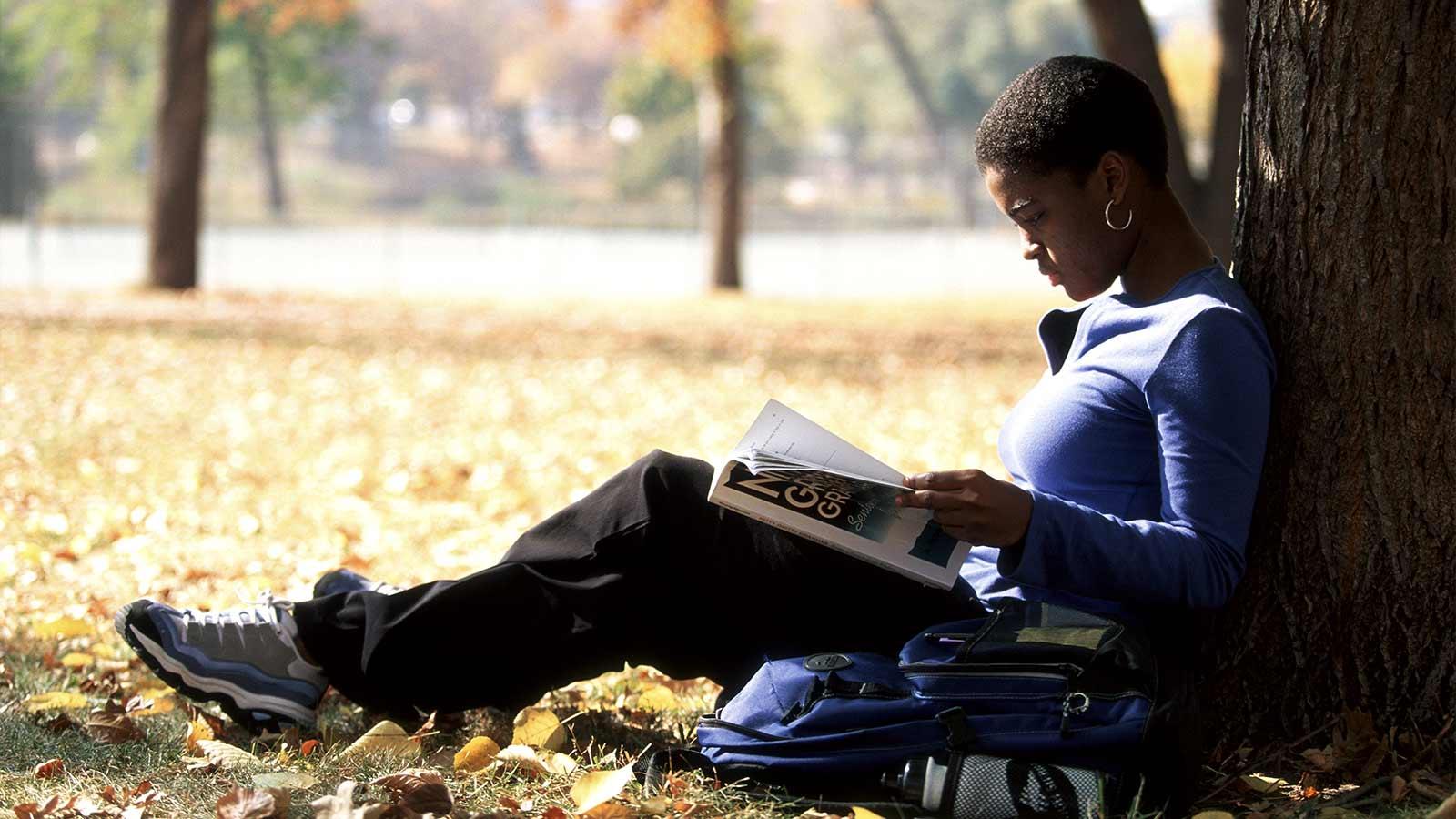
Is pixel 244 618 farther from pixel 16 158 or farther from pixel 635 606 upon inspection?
pixel 16 158

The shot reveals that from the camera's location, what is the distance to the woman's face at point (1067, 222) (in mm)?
2822

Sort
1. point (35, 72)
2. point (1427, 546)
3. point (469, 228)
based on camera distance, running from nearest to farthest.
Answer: point (1427, 546) < point (469, 228) < point (35, 72)

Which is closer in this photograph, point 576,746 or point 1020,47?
point 576,746

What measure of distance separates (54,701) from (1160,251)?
250 centimetres

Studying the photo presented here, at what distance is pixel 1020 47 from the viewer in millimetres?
67375

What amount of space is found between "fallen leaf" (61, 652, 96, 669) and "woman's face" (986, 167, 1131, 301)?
2.50 metres

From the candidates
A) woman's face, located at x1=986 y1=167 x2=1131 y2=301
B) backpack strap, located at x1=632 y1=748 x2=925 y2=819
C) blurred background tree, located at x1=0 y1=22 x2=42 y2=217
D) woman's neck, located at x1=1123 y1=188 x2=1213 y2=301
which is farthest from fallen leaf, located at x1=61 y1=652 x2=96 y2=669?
blurred background tree, located at x1=0 y1=22 x2=42 y2=217

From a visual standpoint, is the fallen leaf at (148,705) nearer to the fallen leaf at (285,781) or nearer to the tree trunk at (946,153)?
the fallen leaf at (285,781)

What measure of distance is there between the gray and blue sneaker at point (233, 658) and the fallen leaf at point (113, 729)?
0.61ft

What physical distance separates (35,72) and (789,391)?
41.7 metres

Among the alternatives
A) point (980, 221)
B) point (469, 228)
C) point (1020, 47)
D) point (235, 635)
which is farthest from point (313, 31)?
point (235, 635)

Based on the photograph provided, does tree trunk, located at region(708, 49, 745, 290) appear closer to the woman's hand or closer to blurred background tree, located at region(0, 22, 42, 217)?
blurred background tree, located at region(0, 22, 42, 217)

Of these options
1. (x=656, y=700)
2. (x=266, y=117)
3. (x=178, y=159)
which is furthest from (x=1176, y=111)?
(x=266, y=117)

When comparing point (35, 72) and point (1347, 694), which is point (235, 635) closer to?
point (1347, 694)
